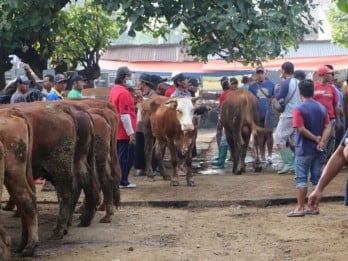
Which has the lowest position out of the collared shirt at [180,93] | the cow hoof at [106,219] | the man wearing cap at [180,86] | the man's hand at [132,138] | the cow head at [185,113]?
the cow hoof at [106,219]

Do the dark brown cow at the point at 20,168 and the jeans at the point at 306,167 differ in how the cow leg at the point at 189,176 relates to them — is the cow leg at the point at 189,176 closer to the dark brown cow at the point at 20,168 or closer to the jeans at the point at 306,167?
the jeans at the point at 306,167

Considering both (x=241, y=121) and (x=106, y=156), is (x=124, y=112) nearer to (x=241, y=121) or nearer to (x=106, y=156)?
(x=106, y=156)

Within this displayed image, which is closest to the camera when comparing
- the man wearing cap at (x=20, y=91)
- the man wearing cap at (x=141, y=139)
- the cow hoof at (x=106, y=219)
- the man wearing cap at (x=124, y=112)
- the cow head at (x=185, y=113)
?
the cow hoof at (x=106, y=219)

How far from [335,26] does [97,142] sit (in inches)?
923

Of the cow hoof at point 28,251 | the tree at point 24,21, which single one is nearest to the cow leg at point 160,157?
the tree at point 24,21

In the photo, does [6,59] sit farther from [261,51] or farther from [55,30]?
[261,51]

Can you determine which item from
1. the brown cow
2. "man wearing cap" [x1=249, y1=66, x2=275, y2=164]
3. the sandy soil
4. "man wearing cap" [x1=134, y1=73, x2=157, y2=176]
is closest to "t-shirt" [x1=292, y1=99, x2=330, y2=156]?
the sandy soil

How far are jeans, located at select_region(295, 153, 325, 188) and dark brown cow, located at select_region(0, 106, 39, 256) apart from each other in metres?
3.53

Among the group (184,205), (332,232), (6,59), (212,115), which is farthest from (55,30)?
(212,115)

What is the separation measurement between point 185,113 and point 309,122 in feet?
10.6

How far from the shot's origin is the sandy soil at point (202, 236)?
25.3ft

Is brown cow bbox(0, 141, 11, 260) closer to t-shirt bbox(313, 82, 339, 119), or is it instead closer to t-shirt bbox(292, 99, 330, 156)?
Answer: t-shirt bbox(292, 99, 330, 156)

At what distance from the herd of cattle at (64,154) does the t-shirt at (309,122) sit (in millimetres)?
2457

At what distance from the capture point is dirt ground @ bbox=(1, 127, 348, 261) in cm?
779
